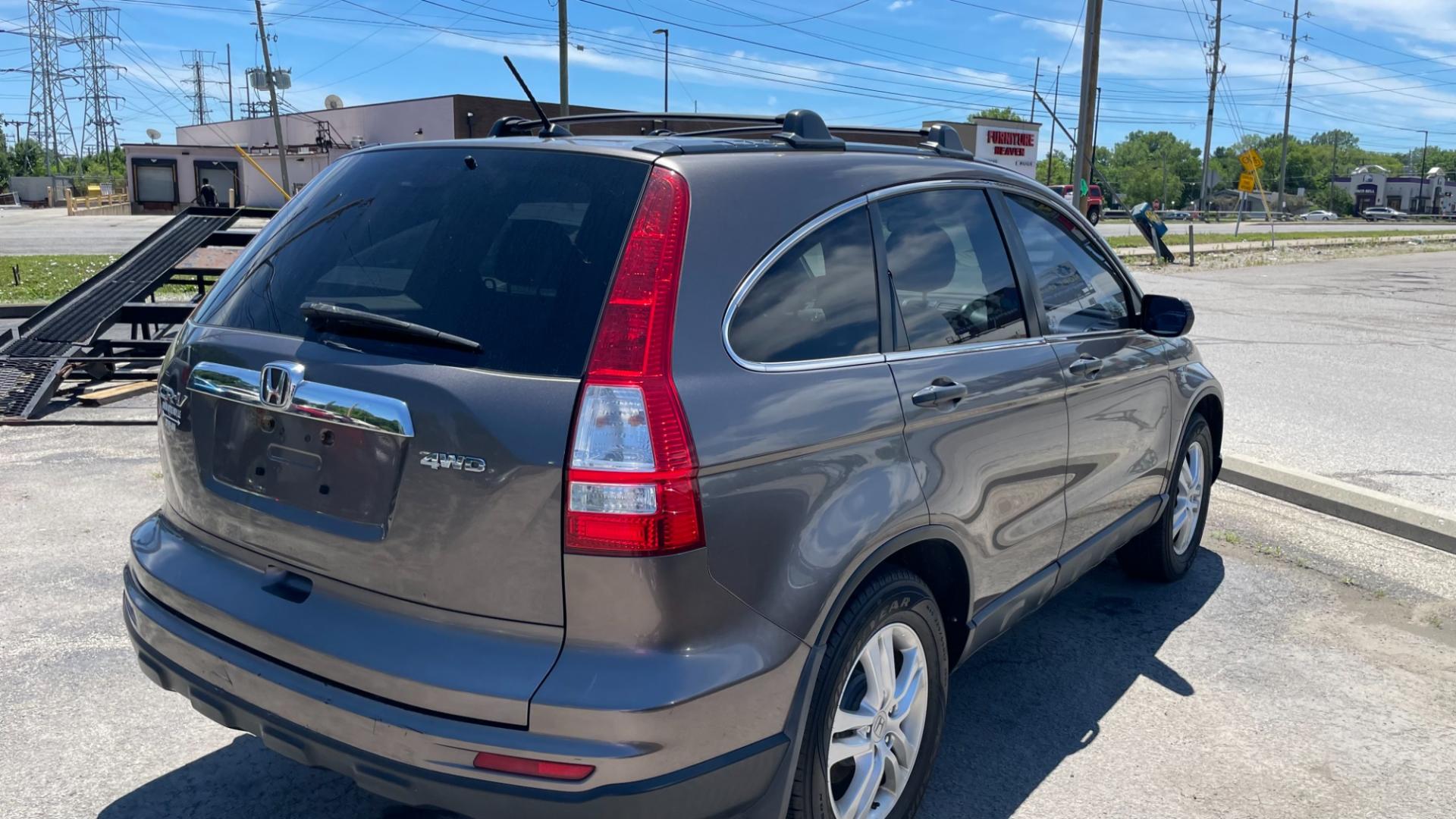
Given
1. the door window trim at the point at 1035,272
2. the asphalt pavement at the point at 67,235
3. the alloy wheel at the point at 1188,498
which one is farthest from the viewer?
the asphalt pavement at the point at 67,235

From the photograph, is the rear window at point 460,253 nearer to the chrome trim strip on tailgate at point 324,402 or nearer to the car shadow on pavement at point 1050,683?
the chrome trim strip on tailgate at point 324,402

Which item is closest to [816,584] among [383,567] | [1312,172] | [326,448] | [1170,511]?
[383,567]

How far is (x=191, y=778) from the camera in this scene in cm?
317

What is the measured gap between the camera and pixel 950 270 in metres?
3.29

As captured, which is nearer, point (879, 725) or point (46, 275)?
point (879, 725)

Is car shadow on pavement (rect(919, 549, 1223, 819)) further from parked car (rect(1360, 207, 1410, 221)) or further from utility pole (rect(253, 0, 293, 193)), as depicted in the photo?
parked car (rect(1360, 207, 1410, 221))

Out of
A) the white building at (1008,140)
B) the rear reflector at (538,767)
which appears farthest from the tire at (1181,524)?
the white building at (1008,140)

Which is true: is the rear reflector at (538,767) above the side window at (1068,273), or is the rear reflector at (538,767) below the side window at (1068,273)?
below

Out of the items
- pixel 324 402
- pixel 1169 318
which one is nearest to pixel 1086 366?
pixel 1169 318

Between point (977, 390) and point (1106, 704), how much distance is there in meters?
1.51

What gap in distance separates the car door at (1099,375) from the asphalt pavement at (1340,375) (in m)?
2.70

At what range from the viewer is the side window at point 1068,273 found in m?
3.75

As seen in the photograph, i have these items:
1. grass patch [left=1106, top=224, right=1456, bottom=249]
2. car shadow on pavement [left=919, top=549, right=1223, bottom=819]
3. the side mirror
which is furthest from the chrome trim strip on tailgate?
grass patch [left=1106, top=224, right=1456, bottom=249]

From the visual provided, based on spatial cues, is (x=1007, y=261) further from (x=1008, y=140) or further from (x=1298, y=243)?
(x=1008, y=140)
